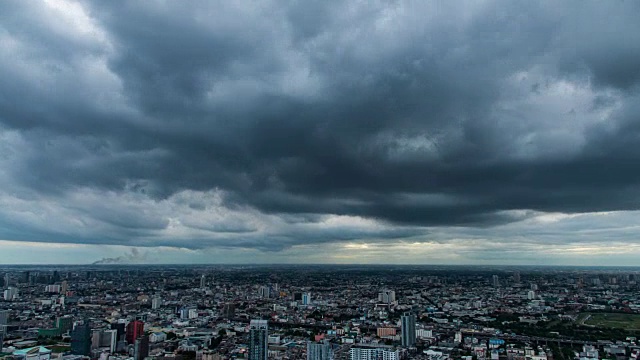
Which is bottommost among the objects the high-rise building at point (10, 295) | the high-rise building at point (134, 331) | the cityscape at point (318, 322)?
the cityscape at point (318, 322)

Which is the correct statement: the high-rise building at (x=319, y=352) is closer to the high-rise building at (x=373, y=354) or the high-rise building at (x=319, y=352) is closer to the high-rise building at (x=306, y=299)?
the high-rise building at (x=373, y=354)

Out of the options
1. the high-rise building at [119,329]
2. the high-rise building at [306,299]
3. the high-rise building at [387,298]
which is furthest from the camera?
the high-rise building at [387,298]

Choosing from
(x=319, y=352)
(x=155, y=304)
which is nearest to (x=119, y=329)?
(x=319, y=352)

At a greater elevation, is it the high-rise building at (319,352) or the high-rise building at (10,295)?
the high-rise building at (10,295)

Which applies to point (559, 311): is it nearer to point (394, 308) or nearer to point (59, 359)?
point (394, 308)

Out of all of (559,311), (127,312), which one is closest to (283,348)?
(127,312)

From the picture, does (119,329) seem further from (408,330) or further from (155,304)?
(155,304)

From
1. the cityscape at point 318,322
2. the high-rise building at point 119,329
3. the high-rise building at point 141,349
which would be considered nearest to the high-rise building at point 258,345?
the cityscape at point 318,322

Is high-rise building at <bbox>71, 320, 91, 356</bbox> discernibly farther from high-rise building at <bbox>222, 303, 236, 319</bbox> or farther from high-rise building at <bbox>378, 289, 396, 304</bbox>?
high-rise building at <bbox>378, 289, 396, 304</bbox>
